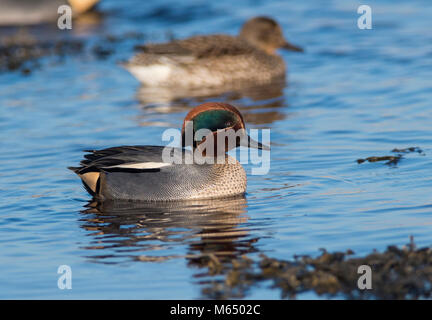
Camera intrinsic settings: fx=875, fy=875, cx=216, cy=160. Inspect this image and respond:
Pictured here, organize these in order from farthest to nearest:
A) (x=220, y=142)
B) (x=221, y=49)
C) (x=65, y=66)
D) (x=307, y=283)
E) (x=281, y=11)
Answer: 1. (x=281, y=11)
2. (x=65, y=66)
3. (x=221, y=49)
4. (x=220, y=142)
5. (x=307, y=283)

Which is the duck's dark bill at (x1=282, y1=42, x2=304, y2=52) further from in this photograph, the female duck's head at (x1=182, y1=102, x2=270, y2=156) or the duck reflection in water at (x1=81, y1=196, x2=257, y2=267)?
the duck reflection in water at (x1=81, y1=196, x2=257, y2=267)

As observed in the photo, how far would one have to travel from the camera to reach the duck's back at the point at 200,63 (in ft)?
45.9

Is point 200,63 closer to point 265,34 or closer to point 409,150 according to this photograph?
point 265,34

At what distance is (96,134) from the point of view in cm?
1116

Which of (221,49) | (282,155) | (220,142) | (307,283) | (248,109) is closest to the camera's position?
(307,283)

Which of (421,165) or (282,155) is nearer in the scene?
(421,165)

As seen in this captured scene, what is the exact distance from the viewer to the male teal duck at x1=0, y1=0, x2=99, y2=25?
761 inches

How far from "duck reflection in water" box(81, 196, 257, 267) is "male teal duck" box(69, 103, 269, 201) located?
97mm

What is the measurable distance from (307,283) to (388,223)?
150cm

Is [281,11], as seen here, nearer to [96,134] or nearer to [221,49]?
[221,49]

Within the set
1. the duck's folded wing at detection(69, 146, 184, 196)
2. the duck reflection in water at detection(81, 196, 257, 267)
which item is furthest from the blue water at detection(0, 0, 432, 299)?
the duck's folded wing at detection(69, 146, 184, 196)

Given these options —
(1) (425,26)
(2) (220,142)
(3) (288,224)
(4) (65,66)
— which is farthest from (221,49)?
(3) (288,224)

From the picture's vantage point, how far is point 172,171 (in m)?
8.16

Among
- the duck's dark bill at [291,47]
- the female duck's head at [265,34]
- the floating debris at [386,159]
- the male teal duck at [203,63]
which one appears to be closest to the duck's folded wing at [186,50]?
the male teal duck at [203,63]
